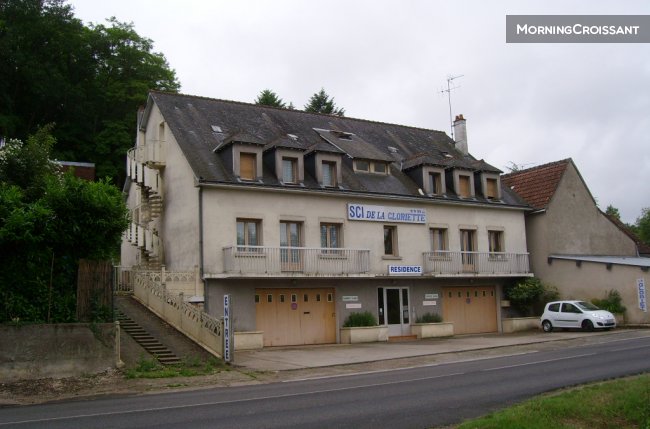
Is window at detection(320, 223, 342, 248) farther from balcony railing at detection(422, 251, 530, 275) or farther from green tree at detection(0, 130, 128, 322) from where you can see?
green tree at detection(0, 130, 128, 322)

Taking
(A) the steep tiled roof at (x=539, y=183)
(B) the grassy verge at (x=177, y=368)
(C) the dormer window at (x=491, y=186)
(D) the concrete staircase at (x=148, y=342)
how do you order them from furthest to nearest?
(A) the steep tiled roof at (x=539, y=183)
(C) the dormer window at (x=491, y=186)
(D) the concrete staircase at (x=148, y=342)
(B) the grassy verge at (x=177, y=368)

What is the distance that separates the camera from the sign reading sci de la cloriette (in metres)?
28.1

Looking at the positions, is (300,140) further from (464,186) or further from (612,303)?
(612,303)

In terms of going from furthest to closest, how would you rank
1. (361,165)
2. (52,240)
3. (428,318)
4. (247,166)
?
(361,165) → (428,318) → (247,166) → (52,240)

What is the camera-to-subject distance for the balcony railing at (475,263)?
30000mm

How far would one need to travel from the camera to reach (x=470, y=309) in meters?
31.8

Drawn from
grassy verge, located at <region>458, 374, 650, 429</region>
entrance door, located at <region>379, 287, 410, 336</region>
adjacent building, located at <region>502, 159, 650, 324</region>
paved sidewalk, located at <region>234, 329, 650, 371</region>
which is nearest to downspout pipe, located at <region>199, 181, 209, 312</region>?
paved sidewalk, located at <region>234, 329, 650, 371</region>

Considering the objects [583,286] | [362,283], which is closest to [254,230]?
[362,283]

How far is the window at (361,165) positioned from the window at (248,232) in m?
6.29

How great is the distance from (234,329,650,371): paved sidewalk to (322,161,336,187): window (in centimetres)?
674

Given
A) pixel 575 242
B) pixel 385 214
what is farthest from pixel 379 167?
pixel 575 242

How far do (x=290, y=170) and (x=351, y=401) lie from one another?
16490mm

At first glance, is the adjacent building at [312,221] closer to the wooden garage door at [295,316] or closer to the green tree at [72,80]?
the wooden garage door at [295,316]

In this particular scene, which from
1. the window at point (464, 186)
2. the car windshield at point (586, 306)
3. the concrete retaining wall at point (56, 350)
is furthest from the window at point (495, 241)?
the concrete retaining wall at point (56, 350)
